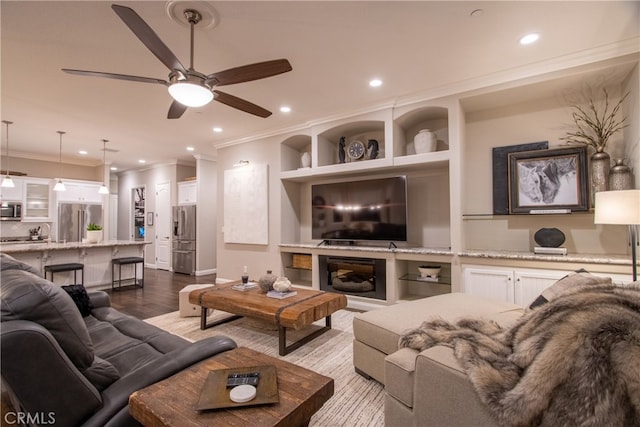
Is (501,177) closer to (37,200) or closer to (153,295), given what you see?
(153,295)

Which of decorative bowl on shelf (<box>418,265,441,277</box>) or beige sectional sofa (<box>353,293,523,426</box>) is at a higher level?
decorative bowl on shelf (<box>418,265,441,277</box>)

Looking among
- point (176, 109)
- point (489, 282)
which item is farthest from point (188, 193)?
point (489, 282)

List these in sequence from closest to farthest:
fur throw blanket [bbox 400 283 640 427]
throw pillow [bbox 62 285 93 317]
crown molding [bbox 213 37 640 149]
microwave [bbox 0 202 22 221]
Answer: fur throw blanket [bbox 400 283 640 427] → throw pillow [bbox 62 285 93 317] → crown molding [bbox 213 37 640 149] → microwave [bbox 0 202 22 221]

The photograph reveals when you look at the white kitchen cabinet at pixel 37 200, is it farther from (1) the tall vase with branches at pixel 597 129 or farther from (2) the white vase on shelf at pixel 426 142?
(1) the tall vase with branches at pixel 597 129

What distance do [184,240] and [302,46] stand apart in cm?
587

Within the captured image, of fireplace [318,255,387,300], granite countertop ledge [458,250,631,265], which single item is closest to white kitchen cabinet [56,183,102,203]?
fireplace [318,255,387,300]

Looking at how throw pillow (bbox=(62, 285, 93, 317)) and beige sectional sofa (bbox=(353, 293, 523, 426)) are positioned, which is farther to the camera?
throw pillow (bbox=(62, 285, 93, 317))

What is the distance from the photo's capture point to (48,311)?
3.79 ft

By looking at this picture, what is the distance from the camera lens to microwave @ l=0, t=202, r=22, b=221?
20.3 feet

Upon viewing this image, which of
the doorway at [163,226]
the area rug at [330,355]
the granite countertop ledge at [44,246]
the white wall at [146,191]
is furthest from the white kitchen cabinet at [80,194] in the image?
the area rug at [330,355]

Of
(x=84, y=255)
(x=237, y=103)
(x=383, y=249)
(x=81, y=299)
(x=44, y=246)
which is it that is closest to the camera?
(x=81, y=299)

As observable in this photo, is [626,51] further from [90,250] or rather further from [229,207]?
[90,250]

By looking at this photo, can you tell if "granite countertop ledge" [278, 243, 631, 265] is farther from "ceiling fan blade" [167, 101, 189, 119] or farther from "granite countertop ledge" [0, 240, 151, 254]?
"granite countertop ledge" [0, 240, 151, 254]

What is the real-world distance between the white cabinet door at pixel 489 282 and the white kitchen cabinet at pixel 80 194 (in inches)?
335
